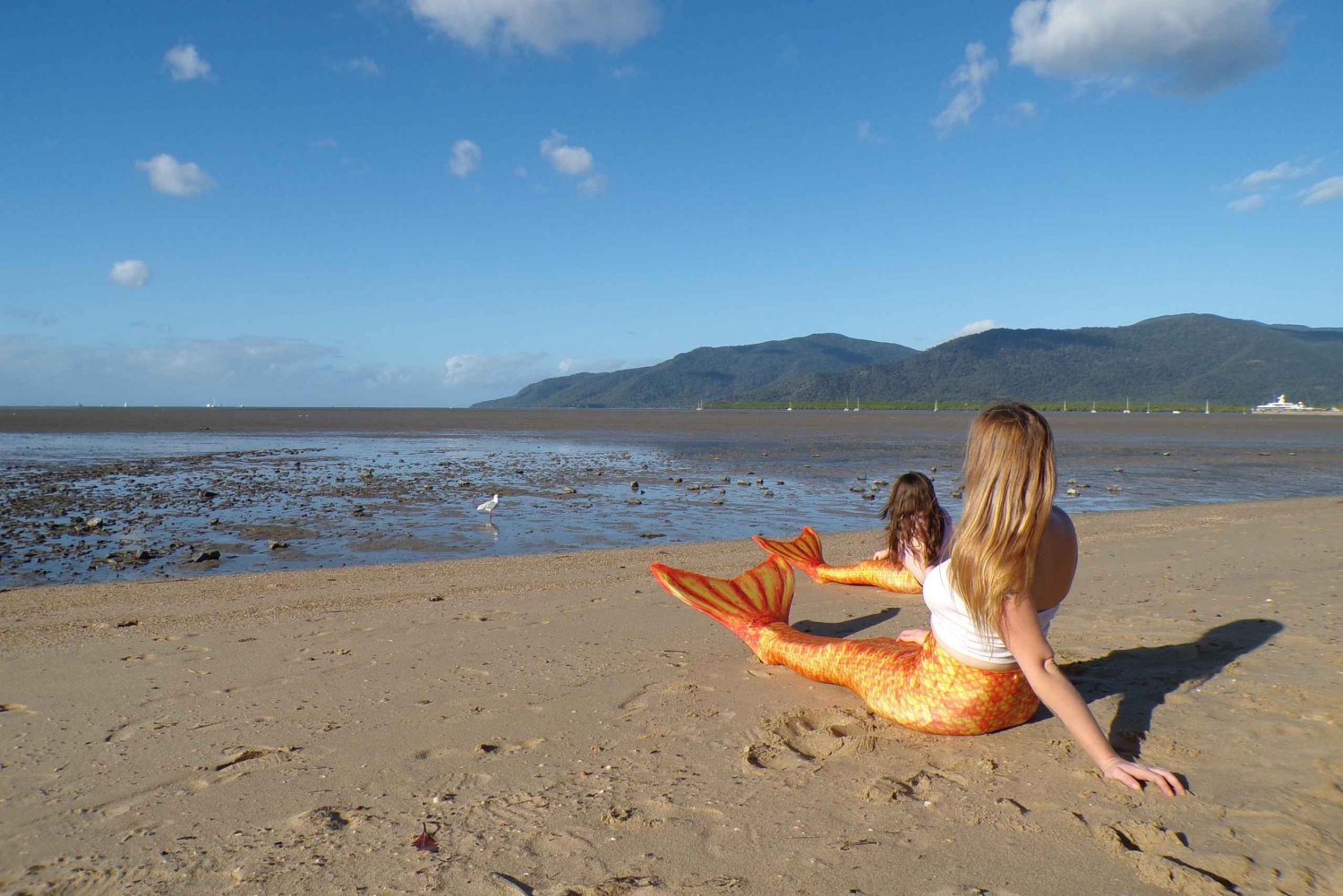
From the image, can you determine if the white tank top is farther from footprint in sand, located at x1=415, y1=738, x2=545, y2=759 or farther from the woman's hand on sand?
footprint in sand, located at x1=415, y1=738, x2=545, y2=759

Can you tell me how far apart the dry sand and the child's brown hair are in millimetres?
845

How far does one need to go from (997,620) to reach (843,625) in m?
3.50

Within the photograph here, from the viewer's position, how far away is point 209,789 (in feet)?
12.9

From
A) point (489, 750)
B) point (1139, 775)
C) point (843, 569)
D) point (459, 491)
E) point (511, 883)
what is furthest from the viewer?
point (459, 491)

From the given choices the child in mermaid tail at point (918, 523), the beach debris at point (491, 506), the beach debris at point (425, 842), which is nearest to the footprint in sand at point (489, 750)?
the beach debris at point (425, 842)

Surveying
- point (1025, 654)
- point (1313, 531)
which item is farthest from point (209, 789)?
point (1313, 531)

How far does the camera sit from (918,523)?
21.5ft

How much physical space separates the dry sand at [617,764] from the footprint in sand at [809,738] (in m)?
0.02

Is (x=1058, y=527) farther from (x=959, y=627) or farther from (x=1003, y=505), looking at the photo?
(x=959, y=627)

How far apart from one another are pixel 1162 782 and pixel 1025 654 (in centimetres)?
77

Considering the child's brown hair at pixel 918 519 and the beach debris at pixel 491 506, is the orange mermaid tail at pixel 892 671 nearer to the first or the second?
the child's brown hair at pixel 918 519

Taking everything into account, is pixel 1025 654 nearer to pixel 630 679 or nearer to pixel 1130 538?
pixel 630 679

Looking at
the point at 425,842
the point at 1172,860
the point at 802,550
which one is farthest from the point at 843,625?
the point at 425,842

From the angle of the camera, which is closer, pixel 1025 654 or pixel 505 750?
pixel 1025 654
